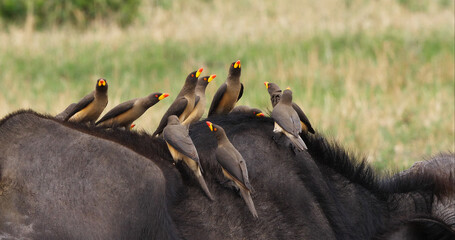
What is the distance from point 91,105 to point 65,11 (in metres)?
12.9

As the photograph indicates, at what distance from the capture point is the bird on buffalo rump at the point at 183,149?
3613mm

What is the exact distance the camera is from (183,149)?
362cm

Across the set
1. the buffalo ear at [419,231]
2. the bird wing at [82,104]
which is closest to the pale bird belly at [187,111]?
the bird wing at [82,104]

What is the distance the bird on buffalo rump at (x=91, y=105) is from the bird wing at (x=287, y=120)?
981 mm

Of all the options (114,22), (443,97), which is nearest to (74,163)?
(443,97)

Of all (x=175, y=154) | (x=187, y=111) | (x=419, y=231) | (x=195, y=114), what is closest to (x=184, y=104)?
(x=187, y=111)

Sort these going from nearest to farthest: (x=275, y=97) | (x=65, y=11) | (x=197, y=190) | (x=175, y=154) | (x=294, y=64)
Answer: (x=197, y=190), (x=175, y=154), (x=275, y=97), (x=294, y=64), (x=65, y=11)

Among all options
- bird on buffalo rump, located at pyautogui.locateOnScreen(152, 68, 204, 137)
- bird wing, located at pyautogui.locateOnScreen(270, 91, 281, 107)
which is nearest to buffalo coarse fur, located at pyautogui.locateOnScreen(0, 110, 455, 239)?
Result: bird on buffalo rump, located at pyautogui.locateOnScreen(152, 68, 204, 137)

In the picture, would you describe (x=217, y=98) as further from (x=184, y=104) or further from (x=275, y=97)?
(x=184, y=104)

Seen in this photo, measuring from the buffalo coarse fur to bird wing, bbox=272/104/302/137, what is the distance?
103 millimetres

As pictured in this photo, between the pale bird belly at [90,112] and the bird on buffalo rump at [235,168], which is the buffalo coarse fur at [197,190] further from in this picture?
the pale bird belly at [90,112]

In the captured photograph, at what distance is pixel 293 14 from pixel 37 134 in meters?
15.3

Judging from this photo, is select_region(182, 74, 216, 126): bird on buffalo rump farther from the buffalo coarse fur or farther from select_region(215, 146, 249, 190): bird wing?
select_region(215, 146, 249, 190): bird wing

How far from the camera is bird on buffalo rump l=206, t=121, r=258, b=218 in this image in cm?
363
